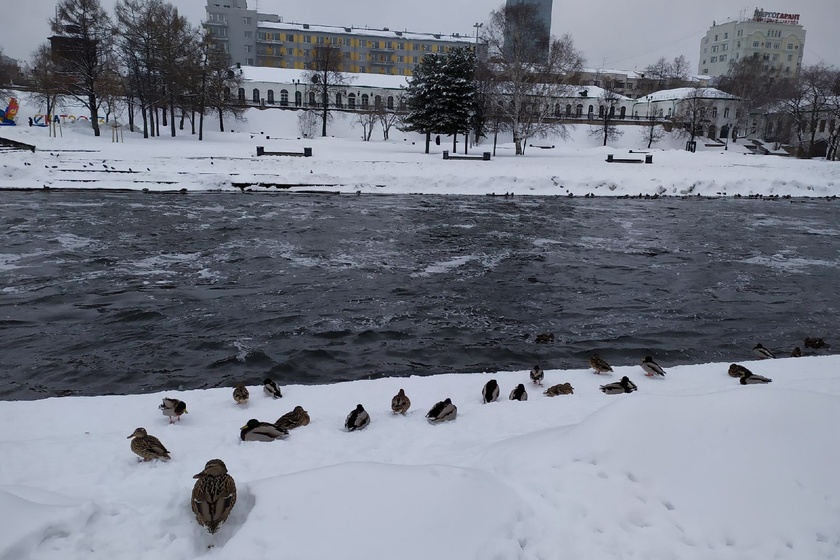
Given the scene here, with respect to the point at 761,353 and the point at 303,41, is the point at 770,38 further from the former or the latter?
the point at 761,353

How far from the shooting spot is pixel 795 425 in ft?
15.6

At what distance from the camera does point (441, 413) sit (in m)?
6.09

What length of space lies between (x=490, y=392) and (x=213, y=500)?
374 cm

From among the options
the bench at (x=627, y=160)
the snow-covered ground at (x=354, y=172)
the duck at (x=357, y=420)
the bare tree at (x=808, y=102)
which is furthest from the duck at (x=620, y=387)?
the bare tree at (x=808, y=102)

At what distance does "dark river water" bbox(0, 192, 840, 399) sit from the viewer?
28.1ft

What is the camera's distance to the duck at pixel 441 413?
6.07 metres

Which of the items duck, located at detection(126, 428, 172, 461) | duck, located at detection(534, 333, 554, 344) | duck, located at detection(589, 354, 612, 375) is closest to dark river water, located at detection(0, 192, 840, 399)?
duck, located at detection(534, 333, 554, 344)

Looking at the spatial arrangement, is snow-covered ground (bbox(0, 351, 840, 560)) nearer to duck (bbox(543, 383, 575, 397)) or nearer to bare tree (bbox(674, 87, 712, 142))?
duck (bbox(543, 383, 575, 397))

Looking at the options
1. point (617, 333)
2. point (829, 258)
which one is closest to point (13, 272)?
point (617, 333)

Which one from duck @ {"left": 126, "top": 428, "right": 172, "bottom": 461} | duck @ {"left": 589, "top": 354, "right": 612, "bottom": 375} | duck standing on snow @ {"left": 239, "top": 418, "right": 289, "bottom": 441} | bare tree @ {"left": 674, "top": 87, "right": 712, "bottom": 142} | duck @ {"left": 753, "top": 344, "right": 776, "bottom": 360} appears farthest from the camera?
bare tree @ {"left": 674, "top": 87, "right": 712, "bottom": 142}

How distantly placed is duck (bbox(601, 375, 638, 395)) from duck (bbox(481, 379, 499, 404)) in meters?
1.35

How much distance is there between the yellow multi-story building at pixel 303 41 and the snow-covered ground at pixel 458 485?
292ft

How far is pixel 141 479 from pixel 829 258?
18526mm

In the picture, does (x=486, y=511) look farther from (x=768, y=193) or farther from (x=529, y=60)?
(x=529, y=60)
